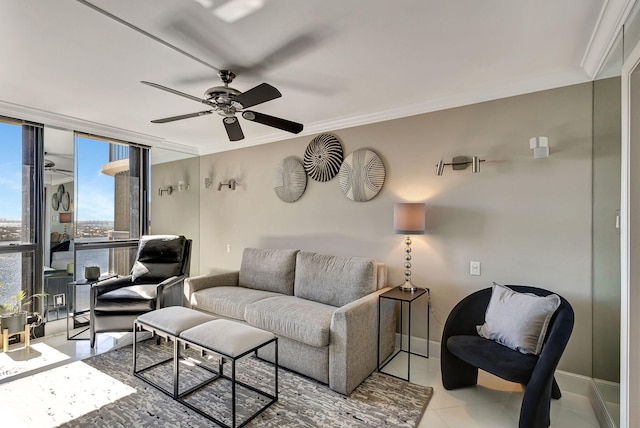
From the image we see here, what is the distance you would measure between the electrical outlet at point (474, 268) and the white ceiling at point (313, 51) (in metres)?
1.43

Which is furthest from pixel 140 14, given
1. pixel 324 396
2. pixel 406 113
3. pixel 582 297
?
pixel 582 297

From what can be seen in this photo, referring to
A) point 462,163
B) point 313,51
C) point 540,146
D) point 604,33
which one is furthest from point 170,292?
point 604,33

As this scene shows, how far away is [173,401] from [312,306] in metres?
1.25

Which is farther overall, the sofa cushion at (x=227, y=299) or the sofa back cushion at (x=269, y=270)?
the sofa back cushion at (x=269, y=270)

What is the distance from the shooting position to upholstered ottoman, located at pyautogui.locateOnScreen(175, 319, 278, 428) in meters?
2.03

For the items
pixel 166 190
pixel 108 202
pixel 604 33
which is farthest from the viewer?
pixel 166 190

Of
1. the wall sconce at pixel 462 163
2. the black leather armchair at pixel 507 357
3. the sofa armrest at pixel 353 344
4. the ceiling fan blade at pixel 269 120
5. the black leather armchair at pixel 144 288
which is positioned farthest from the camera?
the black leather armchair at pixel 144 288

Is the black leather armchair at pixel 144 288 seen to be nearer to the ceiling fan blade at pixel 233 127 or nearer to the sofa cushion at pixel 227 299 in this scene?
the sofa cushion at pixel 227 299

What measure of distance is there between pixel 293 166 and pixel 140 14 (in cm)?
230

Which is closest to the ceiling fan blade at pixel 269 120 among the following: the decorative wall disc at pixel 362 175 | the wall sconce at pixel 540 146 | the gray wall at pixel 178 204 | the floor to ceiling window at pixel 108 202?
the decorative wall disc at pixel 362 175

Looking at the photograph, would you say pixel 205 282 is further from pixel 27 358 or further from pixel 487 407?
pixel 487 407

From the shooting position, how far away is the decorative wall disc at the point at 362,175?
3234 mm

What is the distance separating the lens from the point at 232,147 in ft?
14.9

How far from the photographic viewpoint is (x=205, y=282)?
3.59 metres
